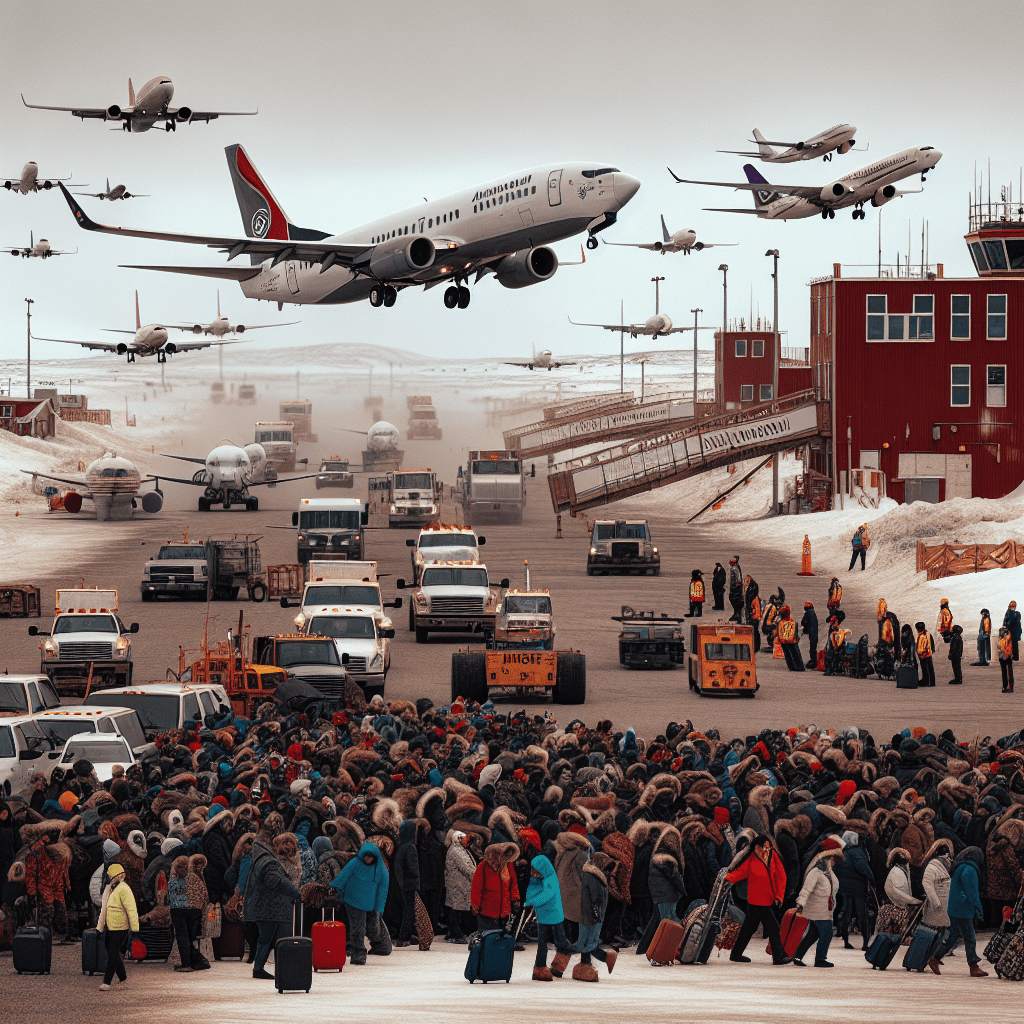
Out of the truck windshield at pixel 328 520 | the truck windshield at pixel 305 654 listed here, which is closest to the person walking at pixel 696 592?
the truck windshield at pixel 328 520

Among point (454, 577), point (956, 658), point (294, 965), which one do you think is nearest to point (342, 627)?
point (454, 577)

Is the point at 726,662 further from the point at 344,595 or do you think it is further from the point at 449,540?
the point at 449,540

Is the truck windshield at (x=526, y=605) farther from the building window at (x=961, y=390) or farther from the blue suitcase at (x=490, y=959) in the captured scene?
the building window at (x=961, y=390)

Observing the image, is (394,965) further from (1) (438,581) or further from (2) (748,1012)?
(1) (438,581)

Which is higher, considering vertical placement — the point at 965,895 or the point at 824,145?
the point at 824,145

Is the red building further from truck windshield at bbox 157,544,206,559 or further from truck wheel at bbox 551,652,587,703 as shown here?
truck wheel at bbox 551,652,587,703

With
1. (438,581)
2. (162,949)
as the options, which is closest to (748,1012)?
(162,949)
